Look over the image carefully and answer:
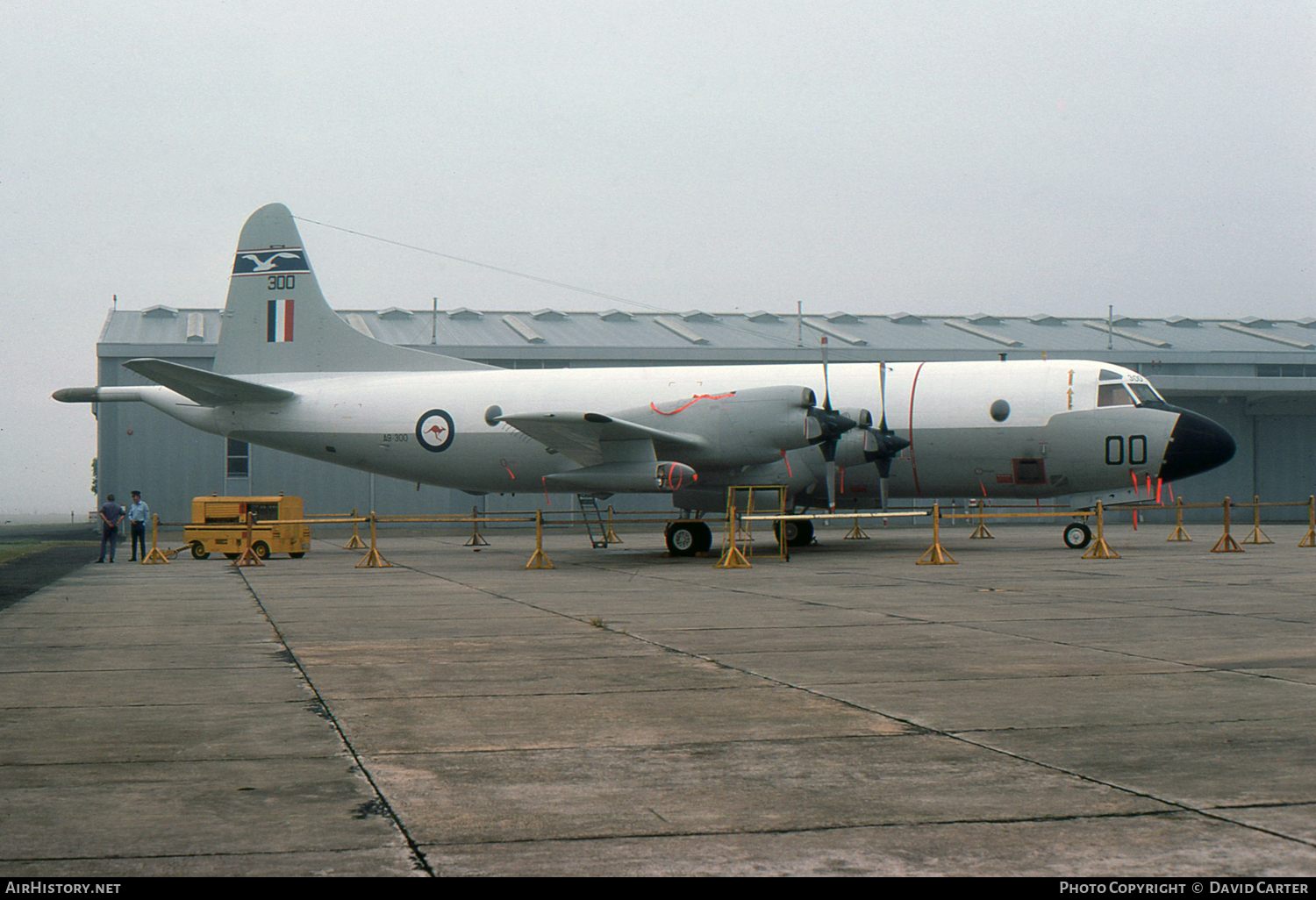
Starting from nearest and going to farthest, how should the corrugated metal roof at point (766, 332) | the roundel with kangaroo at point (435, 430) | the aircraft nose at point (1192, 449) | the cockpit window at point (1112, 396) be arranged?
the aircraft nose at point (1192, 449) < the cockpit window at point (1112, 396) < the roundel with kangaroo at point (435, 430) < the corrugated metal roof at point (766, 332)

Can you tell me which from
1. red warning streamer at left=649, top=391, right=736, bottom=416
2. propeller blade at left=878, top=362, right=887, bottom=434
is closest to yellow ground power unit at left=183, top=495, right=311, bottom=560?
red warning streamer at left=649, top=391, right=736, bottom=416

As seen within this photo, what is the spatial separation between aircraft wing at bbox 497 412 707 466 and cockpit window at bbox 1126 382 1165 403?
31.3 feet

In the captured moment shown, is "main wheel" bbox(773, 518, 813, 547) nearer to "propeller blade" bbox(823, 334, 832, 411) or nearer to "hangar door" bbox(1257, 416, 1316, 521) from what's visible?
"propeller blade" bbox(823, 334, 832, 411)

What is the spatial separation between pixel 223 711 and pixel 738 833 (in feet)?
14.3

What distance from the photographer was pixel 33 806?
5.10 m

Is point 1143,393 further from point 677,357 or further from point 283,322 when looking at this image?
point 677,357

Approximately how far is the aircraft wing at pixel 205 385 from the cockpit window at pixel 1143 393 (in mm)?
19474

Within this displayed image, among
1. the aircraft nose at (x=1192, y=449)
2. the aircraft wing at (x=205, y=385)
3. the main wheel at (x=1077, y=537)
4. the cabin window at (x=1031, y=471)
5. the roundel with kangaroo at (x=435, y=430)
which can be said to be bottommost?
the main wheel at (x=1077, y=537)

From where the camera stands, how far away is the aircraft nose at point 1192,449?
2320 cm

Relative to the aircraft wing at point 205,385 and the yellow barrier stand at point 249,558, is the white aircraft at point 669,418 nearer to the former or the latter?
the aircraft wing at point 205,385

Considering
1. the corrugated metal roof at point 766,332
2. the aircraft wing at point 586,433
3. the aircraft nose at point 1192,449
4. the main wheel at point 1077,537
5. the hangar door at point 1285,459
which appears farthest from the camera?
the hangar door at point 1285,459

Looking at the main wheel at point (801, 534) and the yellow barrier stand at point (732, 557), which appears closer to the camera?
the yellow barrier stand at point (732, 557)

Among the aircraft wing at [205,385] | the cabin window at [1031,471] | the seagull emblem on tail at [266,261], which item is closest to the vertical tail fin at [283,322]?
the seagull emblem on tail at [266,261]

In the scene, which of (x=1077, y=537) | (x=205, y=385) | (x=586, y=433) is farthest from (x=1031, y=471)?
(x=205, y=385)
